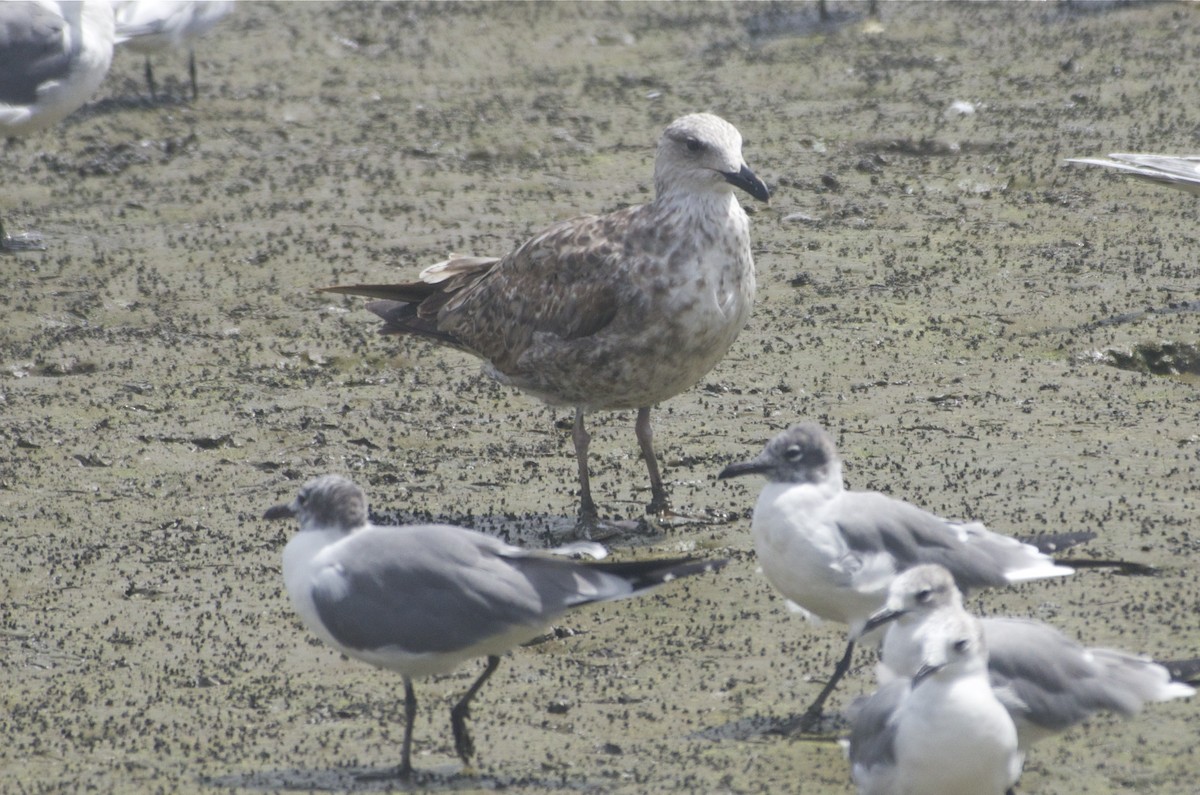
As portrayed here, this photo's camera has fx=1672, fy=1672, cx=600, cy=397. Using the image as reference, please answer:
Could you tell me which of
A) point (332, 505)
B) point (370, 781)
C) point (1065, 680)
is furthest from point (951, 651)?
point (332, 505)

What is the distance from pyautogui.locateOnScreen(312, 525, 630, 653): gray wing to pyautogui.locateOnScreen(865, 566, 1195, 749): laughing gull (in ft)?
2.84

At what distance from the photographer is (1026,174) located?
1077 centimetres

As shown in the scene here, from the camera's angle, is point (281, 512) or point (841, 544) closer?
point (841, 544)

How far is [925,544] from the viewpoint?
5.09m

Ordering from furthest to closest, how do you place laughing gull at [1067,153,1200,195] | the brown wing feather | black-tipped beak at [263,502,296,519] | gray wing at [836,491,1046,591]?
1. laughing gull at [1067,153,1200,195]
2. the brown wing feather
3. black-tipped beak at [263,502,296,519]
4. gray wing at [836,491,1046,591]

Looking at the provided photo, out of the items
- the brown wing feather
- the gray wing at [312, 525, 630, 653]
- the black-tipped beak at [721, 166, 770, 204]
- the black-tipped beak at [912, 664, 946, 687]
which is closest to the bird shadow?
the gray wing at [312, 525, 630, 653]

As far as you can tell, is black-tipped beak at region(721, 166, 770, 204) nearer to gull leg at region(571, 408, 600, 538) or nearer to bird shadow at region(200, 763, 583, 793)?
gull leg at region(571, 408, 600, 538)

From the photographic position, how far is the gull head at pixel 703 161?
6637 mm

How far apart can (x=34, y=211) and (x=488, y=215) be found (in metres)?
3.02

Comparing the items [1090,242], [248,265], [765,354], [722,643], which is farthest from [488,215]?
[722,643]

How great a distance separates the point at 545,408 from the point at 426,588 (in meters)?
3.35

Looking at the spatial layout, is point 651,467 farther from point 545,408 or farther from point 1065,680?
point 1065,680

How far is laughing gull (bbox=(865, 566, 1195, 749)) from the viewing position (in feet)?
14.3

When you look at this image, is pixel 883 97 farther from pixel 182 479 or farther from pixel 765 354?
pixel 182 479
